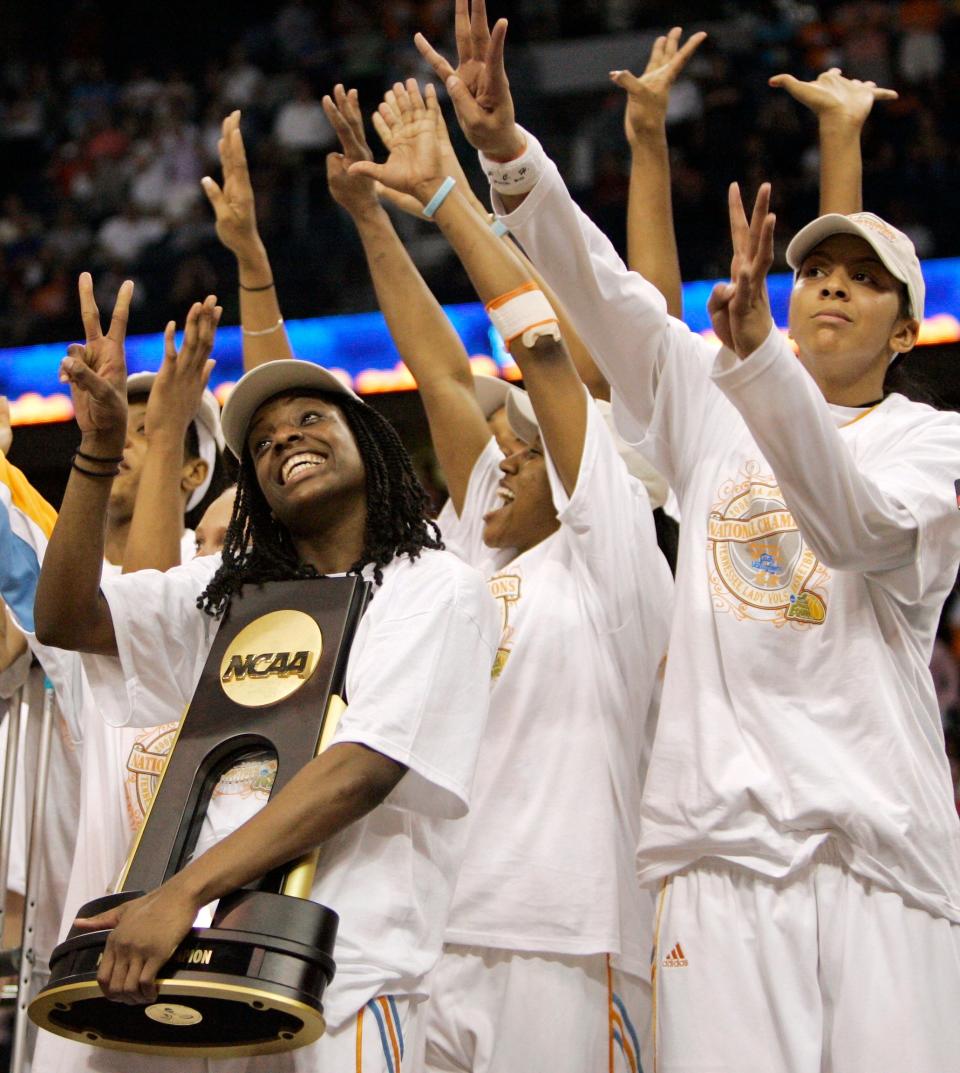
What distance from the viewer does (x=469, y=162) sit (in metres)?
8.58

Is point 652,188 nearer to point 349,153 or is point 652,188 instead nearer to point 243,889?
point 349,153

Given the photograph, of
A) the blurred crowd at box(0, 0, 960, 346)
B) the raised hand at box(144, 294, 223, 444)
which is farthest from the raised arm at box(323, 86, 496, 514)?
the blurred crowd at box(0, 0, 960, 346)

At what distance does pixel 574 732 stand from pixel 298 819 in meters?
0.88

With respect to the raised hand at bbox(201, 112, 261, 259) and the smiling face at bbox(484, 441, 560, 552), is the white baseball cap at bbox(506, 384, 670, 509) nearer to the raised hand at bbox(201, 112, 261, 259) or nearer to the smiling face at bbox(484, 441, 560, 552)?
the smiling face at bbox(484, 441, 560, 552)

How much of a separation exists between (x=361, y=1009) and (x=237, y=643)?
2.10ft

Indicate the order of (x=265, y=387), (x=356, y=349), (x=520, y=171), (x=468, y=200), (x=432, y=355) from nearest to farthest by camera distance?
(x=520, y=171) < (x=265, y=387) < (x=468, y=200) < (x=432, y=355) < (x=356, y=349)

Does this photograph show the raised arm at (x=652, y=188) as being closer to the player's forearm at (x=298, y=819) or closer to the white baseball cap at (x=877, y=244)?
the white baseball cap at (x=877, y=244)

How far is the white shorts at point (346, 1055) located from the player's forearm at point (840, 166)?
6.41 ft

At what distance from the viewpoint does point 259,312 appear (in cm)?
378

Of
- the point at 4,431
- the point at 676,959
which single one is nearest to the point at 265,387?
the point at 4,431

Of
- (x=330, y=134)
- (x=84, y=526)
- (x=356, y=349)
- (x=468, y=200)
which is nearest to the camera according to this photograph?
(x=84, y=526)

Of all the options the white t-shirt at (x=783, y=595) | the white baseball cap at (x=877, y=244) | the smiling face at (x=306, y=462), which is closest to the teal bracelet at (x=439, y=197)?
the white t-shirt at (x=783, y=595)

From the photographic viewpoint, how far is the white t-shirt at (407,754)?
86.7 inches

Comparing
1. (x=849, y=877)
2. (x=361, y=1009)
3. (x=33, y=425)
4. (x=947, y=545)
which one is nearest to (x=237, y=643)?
(x=361, y=1009)
